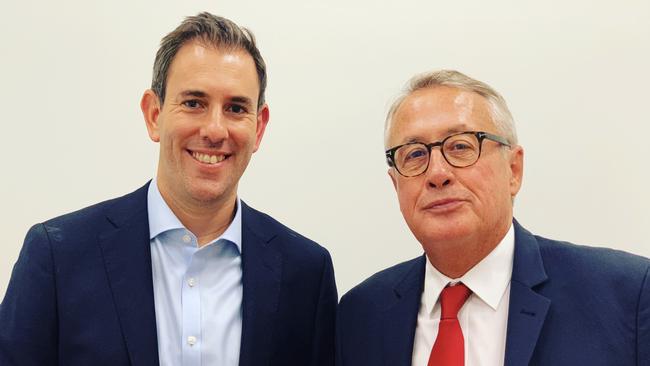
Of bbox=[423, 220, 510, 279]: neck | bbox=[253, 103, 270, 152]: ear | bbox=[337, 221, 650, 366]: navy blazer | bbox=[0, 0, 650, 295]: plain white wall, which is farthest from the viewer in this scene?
bbox=[0, 0, 650, 295]: plain white wall

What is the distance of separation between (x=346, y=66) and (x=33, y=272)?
1.48 metres

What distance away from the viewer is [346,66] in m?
2.80

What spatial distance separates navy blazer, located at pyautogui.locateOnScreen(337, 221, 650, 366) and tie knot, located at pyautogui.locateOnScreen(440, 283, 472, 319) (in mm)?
130

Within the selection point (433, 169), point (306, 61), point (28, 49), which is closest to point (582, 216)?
point (433, 169)

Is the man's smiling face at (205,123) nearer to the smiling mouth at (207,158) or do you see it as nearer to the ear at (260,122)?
the smiling mouth at (207,158)

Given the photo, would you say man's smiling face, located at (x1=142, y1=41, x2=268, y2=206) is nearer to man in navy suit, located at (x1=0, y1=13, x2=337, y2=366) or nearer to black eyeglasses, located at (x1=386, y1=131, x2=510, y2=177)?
man in navy suit, located at (x1=0, y1=13, x2=337, y2=366)

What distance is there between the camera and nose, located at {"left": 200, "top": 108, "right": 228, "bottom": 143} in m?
2.00

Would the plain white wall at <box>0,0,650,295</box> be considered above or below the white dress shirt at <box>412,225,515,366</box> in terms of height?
above

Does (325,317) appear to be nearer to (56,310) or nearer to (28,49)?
(56,310)

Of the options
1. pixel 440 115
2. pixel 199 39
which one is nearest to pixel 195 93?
pixel 199 39

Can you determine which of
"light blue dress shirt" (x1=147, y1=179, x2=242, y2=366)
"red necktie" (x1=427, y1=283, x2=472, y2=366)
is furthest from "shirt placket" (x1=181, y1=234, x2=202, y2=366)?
"red necktie" (x1=427, y1=283, x2=472, y2=366)

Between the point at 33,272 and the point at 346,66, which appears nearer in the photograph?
the point at 33,272

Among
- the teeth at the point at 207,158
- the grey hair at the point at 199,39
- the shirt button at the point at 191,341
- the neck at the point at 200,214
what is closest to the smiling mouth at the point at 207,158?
the teeth at the point at 207,158

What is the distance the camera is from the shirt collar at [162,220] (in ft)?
6.82
